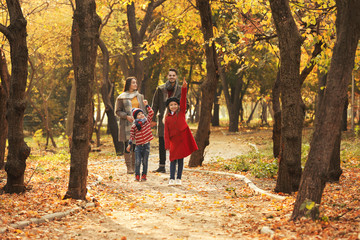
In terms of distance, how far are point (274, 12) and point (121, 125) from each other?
188 inches

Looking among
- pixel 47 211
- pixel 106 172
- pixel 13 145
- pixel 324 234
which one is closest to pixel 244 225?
pixel 324 234

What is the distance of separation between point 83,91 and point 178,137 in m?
2.88

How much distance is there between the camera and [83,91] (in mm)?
6824

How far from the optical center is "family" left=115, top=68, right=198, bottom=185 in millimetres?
9047

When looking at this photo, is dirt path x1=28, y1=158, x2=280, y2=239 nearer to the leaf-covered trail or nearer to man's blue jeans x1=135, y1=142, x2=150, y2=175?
the leaf-covered trail

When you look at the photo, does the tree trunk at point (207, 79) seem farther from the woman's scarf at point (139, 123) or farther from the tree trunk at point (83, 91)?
the tree trunk at point (83, 91)

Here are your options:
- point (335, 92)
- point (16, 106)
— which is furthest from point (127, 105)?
point (335, 92)

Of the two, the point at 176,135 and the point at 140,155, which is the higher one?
the point at 176,135

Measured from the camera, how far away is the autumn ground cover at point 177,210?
519cm

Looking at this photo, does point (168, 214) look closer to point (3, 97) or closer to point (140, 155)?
point (140, 155)

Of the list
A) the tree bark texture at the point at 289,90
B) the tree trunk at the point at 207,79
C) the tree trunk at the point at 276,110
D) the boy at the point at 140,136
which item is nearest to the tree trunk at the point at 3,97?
the boy at the point at 140,136

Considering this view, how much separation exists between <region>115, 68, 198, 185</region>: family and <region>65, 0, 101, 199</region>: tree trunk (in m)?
2.09

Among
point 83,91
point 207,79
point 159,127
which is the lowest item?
point 159,127

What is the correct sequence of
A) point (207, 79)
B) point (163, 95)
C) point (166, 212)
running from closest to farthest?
point (166, 212) < point (163, 95) < point (207, 79)
